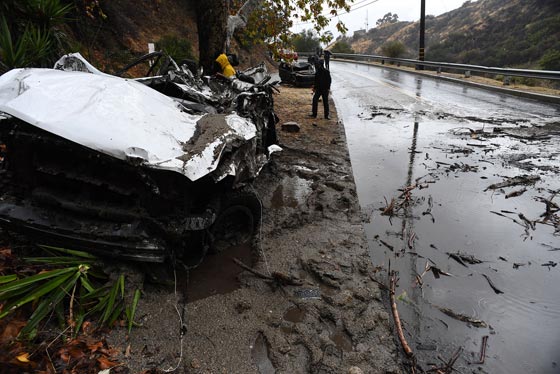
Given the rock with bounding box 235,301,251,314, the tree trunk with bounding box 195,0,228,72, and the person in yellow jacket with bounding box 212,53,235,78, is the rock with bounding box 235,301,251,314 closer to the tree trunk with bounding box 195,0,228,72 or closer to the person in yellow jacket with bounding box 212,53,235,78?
the person in yellow jacket with bounding box 212,53,235,78

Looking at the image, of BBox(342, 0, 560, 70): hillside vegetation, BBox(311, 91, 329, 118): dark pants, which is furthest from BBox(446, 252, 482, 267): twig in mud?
BBox(342, 0, 560, 70): hillside vegetation

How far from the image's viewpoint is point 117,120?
114 inches

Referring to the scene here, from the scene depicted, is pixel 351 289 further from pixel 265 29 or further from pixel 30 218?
pixel 265 29

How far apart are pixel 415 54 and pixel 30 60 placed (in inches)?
2116

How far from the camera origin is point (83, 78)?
3512 millimetres

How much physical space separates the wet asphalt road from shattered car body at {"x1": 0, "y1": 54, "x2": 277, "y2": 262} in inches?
79.0

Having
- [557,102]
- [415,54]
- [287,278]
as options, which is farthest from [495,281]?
[415,54]

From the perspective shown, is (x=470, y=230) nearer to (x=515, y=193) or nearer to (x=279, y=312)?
(x=515, y=193)

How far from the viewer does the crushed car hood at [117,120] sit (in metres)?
2.62

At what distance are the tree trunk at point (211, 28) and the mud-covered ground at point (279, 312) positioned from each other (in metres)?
5.41

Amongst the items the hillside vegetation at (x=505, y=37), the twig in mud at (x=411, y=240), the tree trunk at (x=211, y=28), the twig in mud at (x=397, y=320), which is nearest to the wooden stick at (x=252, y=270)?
the twig in mud at (x=397, y=320)

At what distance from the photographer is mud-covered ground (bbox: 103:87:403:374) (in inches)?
99.4

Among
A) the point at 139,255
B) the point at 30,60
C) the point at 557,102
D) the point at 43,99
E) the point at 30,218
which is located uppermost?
the point at 30,60

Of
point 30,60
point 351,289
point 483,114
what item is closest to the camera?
point 351,289
